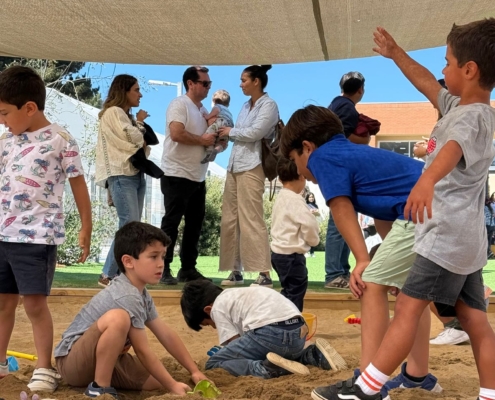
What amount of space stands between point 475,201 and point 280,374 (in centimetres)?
138

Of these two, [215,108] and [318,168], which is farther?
[215,108]

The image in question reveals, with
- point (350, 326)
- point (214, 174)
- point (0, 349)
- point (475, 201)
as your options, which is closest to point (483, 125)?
point (475, 201)

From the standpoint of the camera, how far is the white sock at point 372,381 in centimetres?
224

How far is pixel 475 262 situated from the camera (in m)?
2.29

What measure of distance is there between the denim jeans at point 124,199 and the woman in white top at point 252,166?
0.81 meters

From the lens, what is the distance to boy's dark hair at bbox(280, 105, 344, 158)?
2.70 m

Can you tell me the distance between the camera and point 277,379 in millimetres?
3129

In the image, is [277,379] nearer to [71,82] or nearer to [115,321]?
[115,321]

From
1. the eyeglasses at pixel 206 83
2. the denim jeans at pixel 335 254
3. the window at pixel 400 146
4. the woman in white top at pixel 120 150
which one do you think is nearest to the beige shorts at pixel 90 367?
the woman in white top at pixel 120 150

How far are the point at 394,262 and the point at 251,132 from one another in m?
3.24

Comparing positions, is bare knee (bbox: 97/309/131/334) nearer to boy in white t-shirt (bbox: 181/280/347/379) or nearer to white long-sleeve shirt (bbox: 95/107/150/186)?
boy in white t-shirt (bbox: 181/280/347/379)

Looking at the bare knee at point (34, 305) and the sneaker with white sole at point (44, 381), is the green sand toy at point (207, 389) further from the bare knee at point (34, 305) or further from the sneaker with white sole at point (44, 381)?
the bare knee at point (34, 305)

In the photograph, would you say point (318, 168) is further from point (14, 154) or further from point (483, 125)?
point (14, 154)

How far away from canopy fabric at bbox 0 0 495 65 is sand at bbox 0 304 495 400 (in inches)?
76.4
